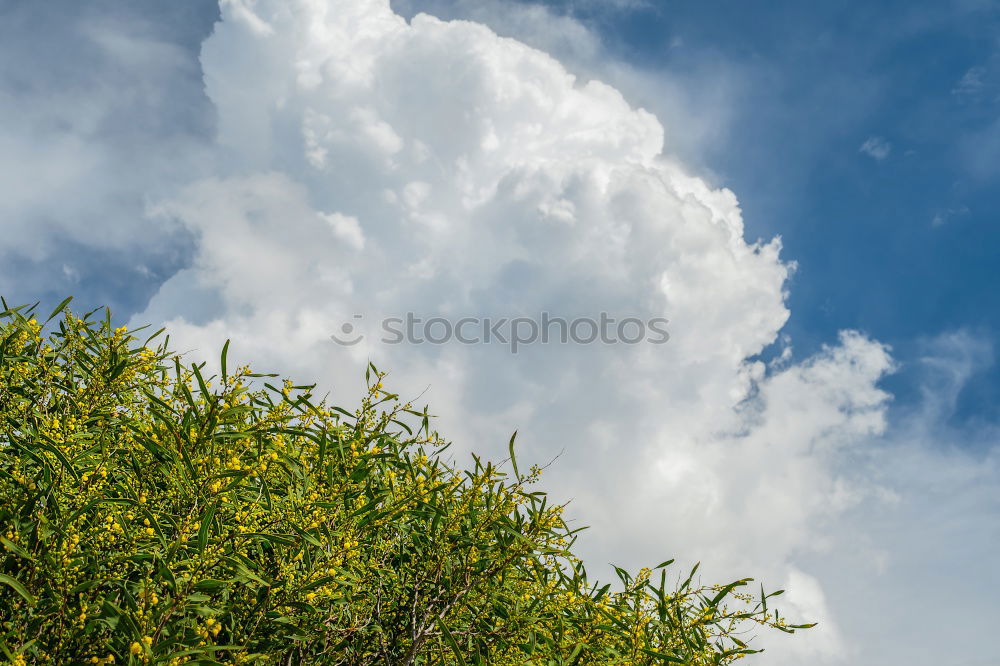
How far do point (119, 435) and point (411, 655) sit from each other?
1.60 meters

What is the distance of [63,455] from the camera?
248cm

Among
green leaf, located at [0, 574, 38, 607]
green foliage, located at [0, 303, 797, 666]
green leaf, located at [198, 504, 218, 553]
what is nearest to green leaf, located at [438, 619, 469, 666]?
green foliage, located at [0, 303, 797, 666]

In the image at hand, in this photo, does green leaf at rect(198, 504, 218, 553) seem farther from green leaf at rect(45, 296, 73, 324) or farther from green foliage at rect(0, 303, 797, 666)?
green leaf at rect(45, 296, 73, 324)

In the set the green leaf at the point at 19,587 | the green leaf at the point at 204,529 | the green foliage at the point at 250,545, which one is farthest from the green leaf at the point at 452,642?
the green leaf at the point at 19,587

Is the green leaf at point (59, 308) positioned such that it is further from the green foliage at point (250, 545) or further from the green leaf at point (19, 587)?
the green leaf at point (19, 587)

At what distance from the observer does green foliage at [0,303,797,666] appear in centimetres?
245

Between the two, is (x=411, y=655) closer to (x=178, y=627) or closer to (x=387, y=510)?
(x=387, y=510)

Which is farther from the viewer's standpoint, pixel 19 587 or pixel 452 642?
pixel 452 642

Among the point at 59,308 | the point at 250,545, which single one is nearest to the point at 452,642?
the point at 250,545

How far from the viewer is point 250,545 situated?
310 cm

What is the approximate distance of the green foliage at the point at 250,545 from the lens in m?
2.45

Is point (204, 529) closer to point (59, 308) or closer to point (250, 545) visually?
point (250, 545)

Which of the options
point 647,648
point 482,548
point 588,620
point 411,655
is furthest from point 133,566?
point 647,648

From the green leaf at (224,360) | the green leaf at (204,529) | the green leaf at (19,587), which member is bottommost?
the green leaf at (19,587)
